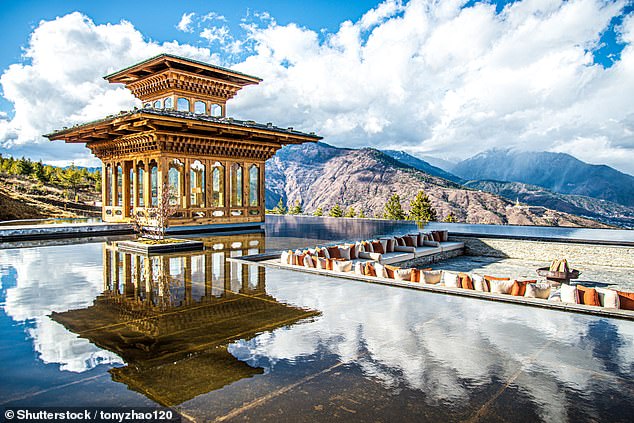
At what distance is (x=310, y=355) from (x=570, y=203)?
110662mm

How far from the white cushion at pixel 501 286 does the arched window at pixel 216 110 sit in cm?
1473

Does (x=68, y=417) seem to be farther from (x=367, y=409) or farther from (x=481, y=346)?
(x=481, y=346)

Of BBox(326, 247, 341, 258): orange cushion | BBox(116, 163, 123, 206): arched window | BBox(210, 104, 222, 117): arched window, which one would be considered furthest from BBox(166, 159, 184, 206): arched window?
BBox(326, 247, 341, 258): orange cushion

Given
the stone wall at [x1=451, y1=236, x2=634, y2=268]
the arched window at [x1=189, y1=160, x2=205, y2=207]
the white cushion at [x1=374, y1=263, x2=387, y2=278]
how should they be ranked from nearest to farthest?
the white cushion at [x1=374, y1=263, x2=387, y2=278], the stone wall at [x1=451, y1=236, x2=634, y2=268], the arched window at [x1=189, y1=160, x2=205, y2=207]

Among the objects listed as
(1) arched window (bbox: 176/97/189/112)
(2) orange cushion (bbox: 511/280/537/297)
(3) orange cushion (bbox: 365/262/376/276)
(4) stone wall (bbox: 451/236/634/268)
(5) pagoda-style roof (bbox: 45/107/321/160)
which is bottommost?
(4) stone wall (bbox: 451/236/634/268)

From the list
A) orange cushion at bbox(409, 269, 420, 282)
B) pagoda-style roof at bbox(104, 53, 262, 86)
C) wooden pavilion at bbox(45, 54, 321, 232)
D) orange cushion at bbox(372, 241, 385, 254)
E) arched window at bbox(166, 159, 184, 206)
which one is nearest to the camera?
orange cushion at bbox(409, 269, 420, 282)

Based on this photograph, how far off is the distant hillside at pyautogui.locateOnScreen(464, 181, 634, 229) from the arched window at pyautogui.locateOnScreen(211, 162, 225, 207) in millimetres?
91815

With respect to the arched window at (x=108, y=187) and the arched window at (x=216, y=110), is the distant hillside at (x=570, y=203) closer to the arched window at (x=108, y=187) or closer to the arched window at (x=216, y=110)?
the arched window at (x=216, y=110)

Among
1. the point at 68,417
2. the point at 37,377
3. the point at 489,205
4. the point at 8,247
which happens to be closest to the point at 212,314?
the point at 37,377

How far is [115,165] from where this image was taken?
16.8 m

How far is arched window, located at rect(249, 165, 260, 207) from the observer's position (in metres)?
17.5

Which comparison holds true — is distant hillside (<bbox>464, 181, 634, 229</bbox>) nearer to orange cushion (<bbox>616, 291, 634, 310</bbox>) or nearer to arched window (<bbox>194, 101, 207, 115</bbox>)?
arched window (<bbox>194, 101, 207, 115</bbox>)

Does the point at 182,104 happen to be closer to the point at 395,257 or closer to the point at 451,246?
the point at 395,257

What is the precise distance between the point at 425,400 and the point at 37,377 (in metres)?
2.46
